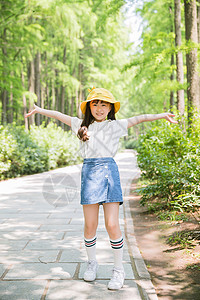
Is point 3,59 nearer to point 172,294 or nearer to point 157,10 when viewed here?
point 157,10

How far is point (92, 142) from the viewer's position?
3088mm

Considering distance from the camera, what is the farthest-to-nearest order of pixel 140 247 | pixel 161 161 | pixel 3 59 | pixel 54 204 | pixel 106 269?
pixel 3 59, pixel 54 204, pixel 161 161, pixel 140 247, pixel 106 269

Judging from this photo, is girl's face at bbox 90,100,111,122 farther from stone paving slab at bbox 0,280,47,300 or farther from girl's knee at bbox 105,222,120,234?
stone paving slab at bbox 0,280,47,300

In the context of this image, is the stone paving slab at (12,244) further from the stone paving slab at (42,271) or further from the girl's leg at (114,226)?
the girl's leg at (114,226)

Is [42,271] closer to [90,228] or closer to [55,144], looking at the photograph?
[90,228]

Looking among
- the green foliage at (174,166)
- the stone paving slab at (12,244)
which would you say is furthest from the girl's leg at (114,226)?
the green foliage at (174,166)

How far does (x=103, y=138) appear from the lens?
310cm

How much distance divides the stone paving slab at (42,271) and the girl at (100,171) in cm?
30

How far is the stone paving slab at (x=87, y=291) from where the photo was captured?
2766 mm

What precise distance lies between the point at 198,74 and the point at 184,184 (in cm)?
295

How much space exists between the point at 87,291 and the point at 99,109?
1701mm

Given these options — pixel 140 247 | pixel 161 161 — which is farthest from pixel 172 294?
pixel 161 161

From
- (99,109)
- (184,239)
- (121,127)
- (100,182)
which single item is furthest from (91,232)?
(184,239)

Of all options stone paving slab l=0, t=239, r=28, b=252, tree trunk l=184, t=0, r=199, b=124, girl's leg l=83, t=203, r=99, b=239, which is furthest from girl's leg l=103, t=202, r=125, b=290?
tree trunk l=184, t=0, r=199, b=124
